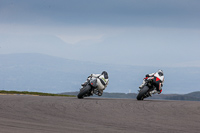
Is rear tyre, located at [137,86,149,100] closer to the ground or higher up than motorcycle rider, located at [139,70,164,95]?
closer to the ground

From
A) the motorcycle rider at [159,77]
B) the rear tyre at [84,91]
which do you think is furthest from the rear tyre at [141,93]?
the rear tyre at [84,91]

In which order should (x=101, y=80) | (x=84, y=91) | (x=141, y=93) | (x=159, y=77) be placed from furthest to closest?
(x=101, y=80) → (x=84, y=91) → (x=159, y=77) → (x=141, y=93)

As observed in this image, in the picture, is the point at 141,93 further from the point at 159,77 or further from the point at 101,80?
the point at 101,80

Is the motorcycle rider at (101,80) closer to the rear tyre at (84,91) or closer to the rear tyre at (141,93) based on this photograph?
the rear tyre at (84,91)

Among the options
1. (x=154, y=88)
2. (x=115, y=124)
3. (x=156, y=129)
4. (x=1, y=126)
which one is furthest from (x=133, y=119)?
(x=154, y=88)

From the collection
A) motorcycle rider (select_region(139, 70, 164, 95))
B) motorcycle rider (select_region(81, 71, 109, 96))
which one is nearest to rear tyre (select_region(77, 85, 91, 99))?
motorcycle rider (select_region(81, 71, 109, 96))

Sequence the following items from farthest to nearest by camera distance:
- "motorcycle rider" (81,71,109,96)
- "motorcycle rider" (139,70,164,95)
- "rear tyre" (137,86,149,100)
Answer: "motorcycle rider" (81,71,109,96) < "motorcycle rider" (139,70,164,95) < "rear tyre" (137,86,149,100)

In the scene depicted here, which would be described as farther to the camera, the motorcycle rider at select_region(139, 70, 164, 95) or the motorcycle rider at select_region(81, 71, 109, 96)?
the motorcycle rider at select_region(81, 71, 109, 96)

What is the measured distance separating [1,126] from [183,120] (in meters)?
6.50

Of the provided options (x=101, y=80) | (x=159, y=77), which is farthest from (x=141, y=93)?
(x=101, y=80)

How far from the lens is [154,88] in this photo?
84.6 feet

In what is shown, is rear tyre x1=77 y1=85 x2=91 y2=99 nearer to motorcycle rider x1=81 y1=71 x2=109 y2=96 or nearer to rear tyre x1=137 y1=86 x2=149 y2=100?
motorcycle rider x1=81 y1=71 x2=109 y2=96

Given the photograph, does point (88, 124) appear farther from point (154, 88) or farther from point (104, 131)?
point (154, 88)

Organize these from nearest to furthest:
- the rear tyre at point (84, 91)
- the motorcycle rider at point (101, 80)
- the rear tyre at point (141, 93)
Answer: the rear tyre at point (141, 93), the rear tyre at point (84, 91), the motorcycle rider at point (101, 80)
